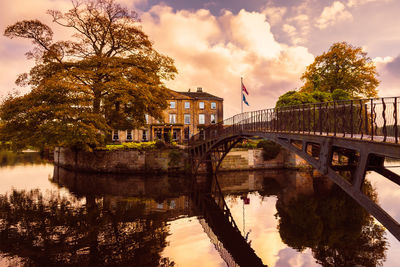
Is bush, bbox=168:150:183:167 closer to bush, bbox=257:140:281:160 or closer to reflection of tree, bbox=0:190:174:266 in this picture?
bush, bbox=257:140:281:160

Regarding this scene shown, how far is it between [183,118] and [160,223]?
102 feet

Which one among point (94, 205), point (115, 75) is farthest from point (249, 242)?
point (115, 75)

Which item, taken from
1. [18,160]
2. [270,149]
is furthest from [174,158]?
[18,160]

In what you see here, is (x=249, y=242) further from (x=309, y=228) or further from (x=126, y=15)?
(x=126, y=15)

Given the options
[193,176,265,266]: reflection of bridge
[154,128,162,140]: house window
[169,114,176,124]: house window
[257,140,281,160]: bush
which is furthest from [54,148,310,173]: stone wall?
[169,114,176,124]: house window

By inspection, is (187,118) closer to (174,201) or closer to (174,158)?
(174,158)

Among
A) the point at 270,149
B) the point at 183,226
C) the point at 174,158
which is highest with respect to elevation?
the point at 270,149

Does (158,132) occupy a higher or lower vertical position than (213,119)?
lower

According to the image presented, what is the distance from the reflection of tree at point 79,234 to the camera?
8104 millimetres

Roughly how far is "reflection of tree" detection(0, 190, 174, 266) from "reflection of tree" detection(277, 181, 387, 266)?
6060mm

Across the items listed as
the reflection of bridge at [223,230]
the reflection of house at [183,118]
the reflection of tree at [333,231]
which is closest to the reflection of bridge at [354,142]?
the reflection of tree at [333,231]

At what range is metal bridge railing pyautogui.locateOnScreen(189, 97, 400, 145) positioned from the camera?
244 inches

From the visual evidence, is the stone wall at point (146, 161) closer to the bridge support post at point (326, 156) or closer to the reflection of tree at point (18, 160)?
the reflection of tree at point (18, 160)

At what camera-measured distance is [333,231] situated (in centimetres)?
1074
